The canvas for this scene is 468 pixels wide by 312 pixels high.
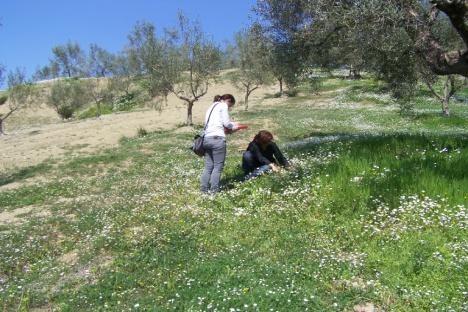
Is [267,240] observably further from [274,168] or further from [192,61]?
[192,61]

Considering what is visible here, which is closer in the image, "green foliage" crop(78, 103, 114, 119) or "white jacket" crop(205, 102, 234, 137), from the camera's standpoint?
"white jacket" crop(205, 102, 234, 137)

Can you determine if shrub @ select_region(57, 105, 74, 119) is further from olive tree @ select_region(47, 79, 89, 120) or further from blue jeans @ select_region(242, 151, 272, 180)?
blue jeans @ select_region(242, 151, 272, 180)

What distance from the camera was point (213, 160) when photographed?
1036cm

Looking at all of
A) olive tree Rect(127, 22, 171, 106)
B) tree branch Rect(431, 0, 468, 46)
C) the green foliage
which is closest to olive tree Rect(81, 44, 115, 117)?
the green foliage

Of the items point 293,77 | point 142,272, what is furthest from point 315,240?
point 293,77

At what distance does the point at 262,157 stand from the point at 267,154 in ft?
1.01

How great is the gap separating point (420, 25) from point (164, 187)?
8.18 m

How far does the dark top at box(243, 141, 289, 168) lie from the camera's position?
11.3 metres

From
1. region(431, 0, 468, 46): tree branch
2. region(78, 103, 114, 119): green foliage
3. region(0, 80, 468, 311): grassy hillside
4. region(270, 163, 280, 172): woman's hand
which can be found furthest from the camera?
region(78, 103, 114, 119): green foliage

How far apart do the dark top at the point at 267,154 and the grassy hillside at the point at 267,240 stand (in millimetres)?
641

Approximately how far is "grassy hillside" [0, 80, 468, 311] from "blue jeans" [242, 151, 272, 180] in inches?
16.8

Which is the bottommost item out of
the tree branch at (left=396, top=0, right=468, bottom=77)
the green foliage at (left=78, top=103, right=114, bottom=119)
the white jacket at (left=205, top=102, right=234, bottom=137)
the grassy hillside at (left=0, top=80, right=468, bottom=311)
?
the grassy hillside at (left=0, top=80, right=468, bottom=311)

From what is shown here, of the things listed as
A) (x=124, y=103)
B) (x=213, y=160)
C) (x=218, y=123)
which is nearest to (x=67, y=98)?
(x=124, y=103)

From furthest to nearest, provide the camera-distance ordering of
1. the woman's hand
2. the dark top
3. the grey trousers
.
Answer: the dark top → the woman's hand → the grey trousers
